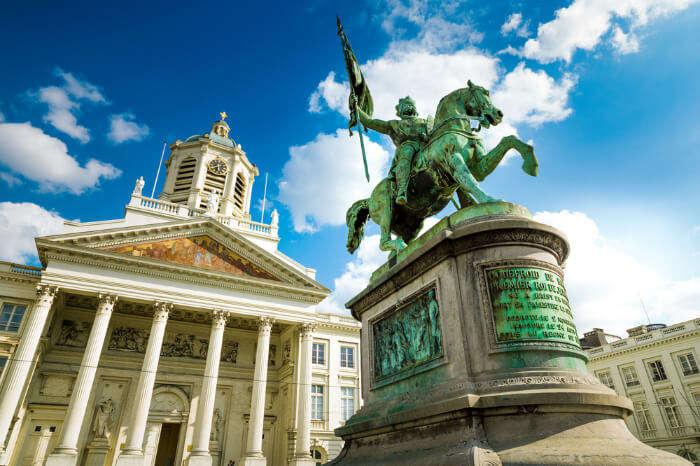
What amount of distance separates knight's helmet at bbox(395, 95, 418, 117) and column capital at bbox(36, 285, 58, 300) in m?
23.9

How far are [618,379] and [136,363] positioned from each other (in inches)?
1491

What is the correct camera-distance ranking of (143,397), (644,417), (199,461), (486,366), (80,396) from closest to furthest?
1. (486,366)
2. (80,396)
3. (199,461)
4. (143,397)
5. (644,417)

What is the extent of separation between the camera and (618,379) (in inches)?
1383

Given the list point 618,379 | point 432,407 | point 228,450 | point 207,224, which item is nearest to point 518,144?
point 432,407

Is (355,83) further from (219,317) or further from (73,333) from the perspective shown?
(73,333)

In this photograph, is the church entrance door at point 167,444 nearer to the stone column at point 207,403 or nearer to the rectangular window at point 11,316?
the stone column at point 207,403

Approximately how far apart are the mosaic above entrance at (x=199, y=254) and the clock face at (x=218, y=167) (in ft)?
51.9

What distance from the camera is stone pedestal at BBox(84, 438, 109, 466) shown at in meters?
23.8

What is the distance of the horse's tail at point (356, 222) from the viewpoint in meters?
6.90

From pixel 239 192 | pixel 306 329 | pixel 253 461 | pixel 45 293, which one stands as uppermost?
pixel 239 192

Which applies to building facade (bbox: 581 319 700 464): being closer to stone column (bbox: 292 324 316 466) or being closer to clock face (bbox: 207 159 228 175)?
stone column (bbox: 292 324 316 466)

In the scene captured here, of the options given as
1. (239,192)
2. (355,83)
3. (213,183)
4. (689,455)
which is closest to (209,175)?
(213,183)

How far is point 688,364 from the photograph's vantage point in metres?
30.9

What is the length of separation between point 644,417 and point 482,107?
3828 centimetres
